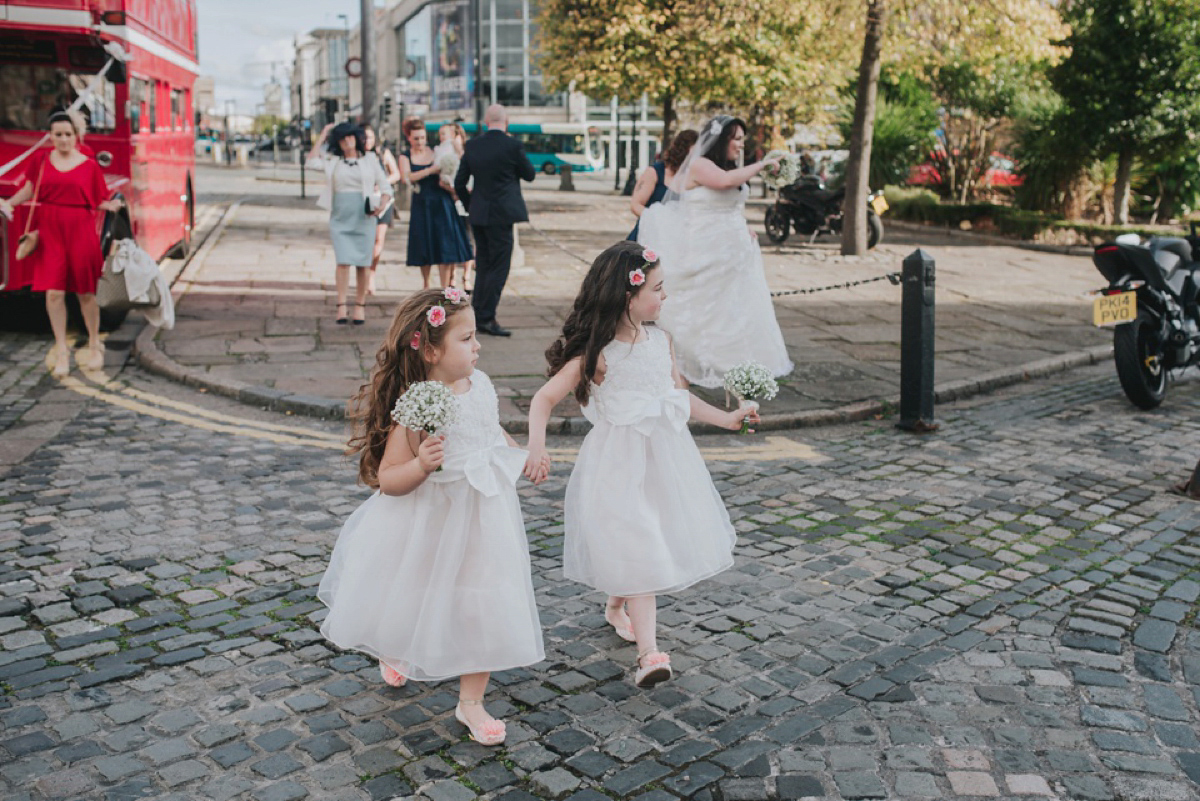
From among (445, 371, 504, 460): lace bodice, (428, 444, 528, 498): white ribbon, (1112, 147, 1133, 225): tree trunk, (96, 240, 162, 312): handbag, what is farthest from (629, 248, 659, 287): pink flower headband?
(1112, 147, 1133, 225): tree trunk

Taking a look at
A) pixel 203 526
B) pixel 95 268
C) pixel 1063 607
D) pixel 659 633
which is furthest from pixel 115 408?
pixel 1063 607

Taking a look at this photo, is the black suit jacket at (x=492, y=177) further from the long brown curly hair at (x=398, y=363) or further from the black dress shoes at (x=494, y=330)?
the long brown curly hair at (x=398, y=363)

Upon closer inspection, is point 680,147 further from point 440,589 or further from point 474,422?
point 440,589

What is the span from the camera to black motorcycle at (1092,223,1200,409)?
8602 millimetres

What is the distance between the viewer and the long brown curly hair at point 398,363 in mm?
3740

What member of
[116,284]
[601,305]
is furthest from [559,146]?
[601,305]

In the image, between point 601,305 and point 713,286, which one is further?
point 713,286

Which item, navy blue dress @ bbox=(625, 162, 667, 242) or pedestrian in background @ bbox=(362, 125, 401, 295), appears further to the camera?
pedestrian in background @ bbox=(362, 125, 401, 295)

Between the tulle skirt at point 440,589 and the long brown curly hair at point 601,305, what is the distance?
0.73 metres

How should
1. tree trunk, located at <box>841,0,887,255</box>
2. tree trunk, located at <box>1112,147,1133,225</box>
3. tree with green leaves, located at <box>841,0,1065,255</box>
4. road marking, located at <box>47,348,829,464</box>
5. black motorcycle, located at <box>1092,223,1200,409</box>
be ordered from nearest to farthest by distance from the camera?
road marking, located at <box>47,348,829,464</box>, black motorcycle, located at <box>1092,223,1200,409</box>, tree with green leaves, located at <box>841,0,1065,255</box>, tree trunk, located at <box>841,0,887,255</box>, tree trunk, located at <box>1112,147,1133,225</box>

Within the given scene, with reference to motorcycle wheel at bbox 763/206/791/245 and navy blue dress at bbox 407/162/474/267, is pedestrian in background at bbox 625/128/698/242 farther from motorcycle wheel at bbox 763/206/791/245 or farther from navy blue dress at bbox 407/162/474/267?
motorcycle wheel at bbox 763/206/791/245

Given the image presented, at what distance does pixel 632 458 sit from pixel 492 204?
6962 mm

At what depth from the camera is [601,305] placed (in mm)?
4375

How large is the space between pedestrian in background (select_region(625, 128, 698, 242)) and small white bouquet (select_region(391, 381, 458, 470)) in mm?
5759
